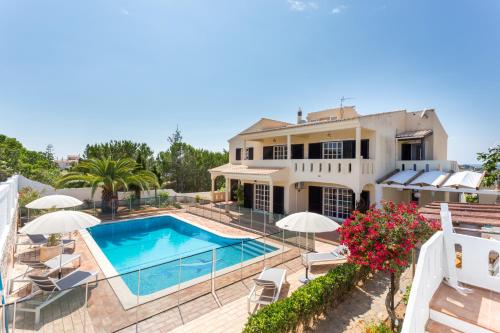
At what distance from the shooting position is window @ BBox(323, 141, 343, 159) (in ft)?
65.0

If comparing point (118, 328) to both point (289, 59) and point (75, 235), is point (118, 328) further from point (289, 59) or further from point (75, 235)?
point (289, 59)

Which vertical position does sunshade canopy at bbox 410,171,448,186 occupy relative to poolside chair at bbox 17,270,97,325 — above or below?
above

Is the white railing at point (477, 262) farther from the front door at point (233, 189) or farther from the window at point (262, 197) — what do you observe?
the front door at point (233, 189)

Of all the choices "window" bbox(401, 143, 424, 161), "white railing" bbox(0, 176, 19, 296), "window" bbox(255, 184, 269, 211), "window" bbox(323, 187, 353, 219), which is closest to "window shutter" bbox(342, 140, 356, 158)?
"window" bbox(323, 187, 353, 219)

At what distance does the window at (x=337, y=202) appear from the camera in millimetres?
19156

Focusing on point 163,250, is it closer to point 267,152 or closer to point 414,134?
point 267,152

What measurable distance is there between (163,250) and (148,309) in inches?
361

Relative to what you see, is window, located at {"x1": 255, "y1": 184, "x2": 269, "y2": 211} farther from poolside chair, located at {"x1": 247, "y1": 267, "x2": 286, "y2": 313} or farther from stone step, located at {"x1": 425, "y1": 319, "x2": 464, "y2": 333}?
stone step, located at {"x1": 425, "y1": 319, "x2": 464, "y2": 333}

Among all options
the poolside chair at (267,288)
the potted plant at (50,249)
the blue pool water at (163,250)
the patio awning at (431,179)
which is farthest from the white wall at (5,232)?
the patio awning at (431,179)

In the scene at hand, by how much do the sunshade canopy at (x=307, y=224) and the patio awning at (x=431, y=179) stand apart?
9090mm

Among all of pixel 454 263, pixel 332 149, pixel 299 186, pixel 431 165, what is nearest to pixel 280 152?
pixel 299 186

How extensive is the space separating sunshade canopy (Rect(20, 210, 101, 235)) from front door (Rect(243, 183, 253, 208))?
17.5 meters

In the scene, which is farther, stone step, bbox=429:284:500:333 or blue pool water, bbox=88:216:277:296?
blue pool water, bbox=88:216:277:296

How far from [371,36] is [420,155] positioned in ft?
33.0
